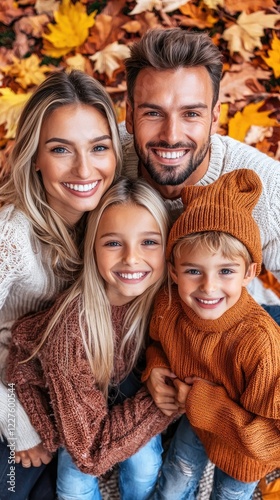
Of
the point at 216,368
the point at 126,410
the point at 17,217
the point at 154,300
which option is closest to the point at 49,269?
the point at 17,217

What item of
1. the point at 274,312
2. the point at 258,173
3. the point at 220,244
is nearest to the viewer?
the point at 220,244

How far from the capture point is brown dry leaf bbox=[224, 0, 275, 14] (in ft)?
9.03

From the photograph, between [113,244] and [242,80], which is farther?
[242,80]

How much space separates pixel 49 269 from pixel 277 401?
2.88 feet

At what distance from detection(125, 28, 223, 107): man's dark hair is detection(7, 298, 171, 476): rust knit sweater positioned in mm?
859

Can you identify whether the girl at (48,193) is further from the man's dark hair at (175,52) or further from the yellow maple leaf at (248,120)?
the yellow maple leaf at (248,120)

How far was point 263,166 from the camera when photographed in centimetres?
202

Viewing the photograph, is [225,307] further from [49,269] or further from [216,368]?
[49,269]

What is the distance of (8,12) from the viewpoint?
2879 millimetres

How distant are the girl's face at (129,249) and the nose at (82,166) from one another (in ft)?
0.44

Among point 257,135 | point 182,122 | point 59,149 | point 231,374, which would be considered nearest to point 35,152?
point 59,149

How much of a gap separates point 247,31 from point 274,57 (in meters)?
0.19

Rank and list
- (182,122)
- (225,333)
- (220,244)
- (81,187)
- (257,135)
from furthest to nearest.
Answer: (257,135), (182,122), (81,187), (225,333), (220,244)

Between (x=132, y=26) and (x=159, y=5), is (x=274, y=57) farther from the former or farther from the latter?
(x=132, y=26)
